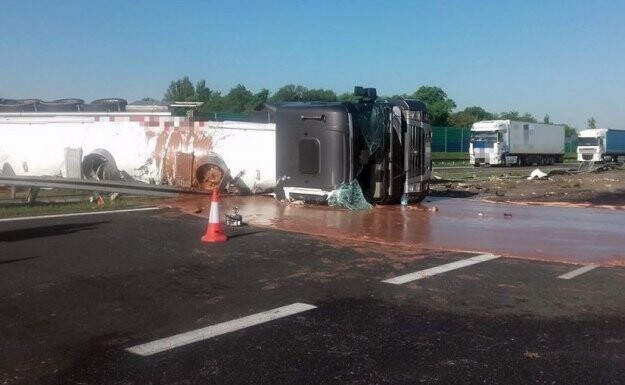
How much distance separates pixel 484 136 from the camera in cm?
4688

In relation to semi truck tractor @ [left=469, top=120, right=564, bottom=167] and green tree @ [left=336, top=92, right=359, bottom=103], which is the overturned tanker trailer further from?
semi truck tractor @ [left=469, top=120, right=564, bottom=167]

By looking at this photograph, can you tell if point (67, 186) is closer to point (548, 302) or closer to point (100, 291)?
point (100, 291)

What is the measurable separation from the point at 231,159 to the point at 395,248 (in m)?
6.48

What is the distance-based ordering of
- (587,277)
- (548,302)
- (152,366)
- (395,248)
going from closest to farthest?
(152,366), (548,302), (587,277), (395,248)

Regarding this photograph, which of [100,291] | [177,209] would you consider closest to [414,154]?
[177,209]

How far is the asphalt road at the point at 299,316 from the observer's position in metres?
4.48

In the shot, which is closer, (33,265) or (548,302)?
(548,302)

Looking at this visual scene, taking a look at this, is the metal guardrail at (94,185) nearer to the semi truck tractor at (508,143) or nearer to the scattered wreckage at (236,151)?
the scattered wreckage at (236,151)

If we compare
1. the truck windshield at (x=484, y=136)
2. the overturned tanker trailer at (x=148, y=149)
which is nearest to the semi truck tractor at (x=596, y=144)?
the truck windshield at (x=484, y=136)

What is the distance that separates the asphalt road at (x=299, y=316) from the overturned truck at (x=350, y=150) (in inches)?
160

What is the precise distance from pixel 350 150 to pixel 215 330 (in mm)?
8015

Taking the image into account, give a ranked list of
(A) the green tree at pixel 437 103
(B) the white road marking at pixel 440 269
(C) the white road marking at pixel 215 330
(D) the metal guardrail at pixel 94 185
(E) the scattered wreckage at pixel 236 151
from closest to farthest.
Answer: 1. (C) the white road marking at pixel 215 330
2. (B) the white road marking at pixel 440 269
3. (E) the scattered wreckage at pixel 236 151
4. (D) the metal guardrail at pixel 94 185
5. (A) the green tree at pixel 437 103

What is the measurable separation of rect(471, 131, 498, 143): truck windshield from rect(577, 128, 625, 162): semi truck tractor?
44.2ft

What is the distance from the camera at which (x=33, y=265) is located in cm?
763
